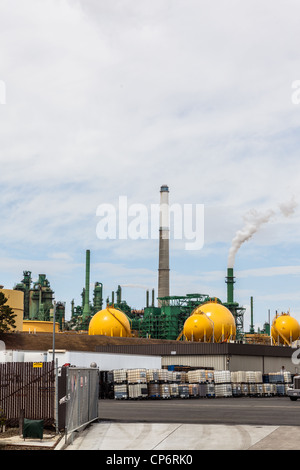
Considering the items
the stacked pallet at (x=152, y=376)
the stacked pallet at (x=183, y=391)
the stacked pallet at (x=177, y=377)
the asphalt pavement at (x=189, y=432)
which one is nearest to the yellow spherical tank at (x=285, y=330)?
the stacked pallet at (x=177, y=377)

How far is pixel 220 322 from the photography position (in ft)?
219

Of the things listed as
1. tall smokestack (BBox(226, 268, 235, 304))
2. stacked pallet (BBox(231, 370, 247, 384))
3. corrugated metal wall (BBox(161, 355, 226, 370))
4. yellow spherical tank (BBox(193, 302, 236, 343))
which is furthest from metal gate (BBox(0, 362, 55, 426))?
tall smokestack (BBox(226, 268, 235, 304))

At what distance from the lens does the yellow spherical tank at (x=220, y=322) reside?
219ft

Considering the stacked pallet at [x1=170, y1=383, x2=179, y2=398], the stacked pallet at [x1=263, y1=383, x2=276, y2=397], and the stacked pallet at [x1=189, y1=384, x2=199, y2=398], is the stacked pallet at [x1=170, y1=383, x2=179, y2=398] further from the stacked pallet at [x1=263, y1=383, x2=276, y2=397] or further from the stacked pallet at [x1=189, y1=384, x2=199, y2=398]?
the stacked pallet at [x1=263, y1=383, x2=276, y2=397]

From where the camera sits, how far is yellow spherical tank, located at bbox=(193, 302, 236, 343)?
66.7m

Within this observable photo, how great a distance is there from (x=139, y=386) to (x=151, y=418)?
15.4 metres

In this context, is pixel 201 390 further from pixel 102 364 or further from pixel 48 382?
pixel 48 382

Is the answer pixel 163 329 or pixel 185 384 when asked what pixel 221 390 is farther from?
pixel 163 329

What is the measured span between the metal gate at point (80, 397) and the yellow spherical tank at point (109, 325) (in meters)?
50.4

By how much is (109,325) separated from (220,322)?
549 inches

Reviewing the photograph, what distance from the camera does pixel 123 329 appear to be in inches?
2911

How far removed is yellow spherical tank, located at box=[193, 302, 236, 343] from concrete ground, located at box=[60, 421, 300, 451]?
150 ft

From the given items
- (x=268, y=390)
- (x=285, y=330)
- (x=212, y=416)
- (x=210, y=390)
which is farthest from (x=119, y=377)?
(x=285, y=330)
